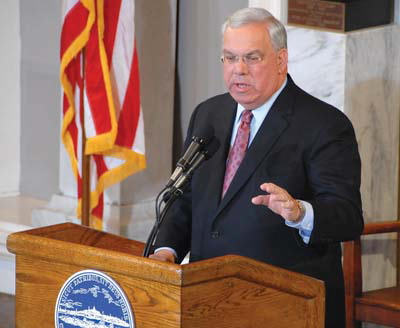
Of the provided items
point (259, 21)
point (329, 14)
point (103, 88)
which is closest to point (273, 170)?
point (259, 21)

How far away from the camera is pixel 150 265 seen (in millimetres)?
2277

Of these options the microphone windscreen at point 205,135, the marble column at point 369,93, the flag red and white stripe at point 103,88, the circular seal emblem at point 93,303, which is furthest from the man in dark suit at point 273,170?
the flag red and white stripe at point 103,88

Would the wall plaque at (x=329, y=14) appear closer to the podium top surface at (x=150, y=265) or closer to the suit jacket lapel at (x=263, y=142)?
the suit jacket lapel at (x=263, y=142)

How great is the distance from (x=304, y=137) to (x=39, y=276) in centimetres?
94

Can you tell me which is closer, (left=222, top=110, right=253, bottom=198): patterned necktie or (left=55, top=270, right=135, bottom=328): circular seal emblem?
(left=55, top=270, right=135, bottom=328): circular seal emblem

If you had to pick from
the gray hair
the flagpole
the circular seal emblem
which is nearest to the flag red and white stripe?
the flagpole

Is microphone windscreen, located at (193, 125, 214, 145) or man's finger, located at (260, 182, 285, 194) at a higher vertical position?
microphone windscreen, located at (193, 125, 214, 145)

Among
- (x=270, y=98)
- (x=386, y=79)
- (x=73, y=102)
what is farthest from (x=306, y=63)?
(x=73, y=102)

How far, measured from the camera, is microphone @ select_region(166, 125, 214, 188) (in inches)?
98.8

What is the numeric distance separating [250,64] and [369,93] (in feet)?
5.42

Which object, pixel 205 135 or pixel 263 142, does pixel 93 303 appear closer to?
pixel 205 135

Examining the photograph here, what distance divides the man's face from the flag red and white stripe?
2429 millimetres

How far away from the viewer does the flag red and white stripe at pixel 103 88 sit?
521 cm

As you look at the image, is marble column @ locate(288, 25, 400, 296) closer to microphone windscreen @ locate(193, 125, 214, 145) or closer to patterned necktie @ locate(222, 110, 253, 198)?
patterned necktie @ locate(222, 110, 253, 198)
